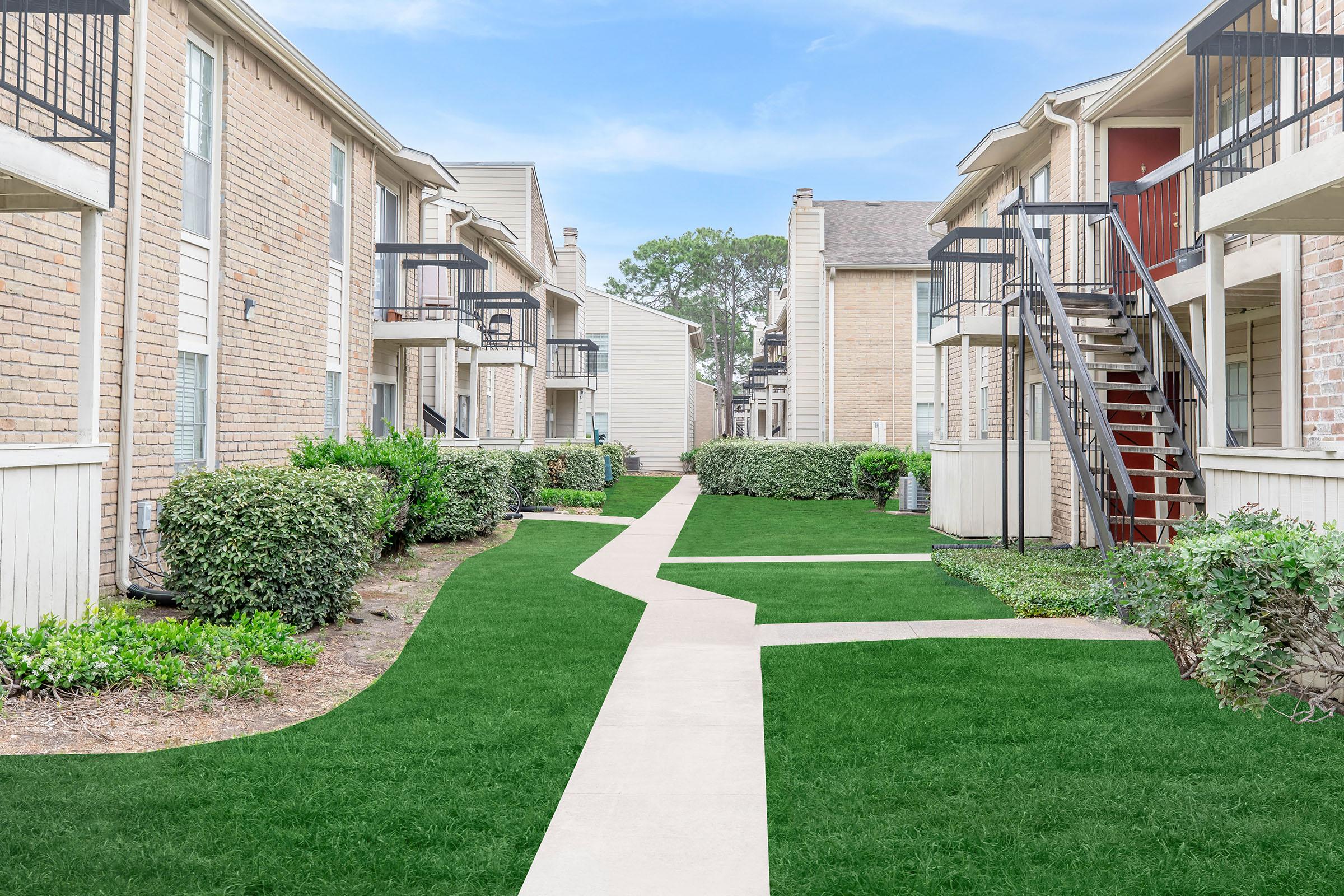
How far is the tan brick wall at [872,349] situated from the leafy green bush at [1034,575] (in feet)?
53.4

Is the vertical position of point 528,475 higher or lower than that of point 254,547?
higher

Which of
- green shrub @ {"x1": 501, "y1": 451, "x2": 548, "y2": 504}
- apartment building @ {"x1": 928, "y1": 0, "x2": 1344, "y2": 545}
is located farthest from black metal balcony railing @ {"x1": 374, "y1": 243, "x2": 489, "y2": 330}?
apartment building @ {"x1": 928, "y1": 0, "x2": 1344, "y2": 545}

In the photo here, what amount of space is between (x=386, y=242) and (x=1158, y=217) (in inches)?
451

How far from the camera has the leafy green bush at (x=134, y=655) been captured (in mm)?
5262

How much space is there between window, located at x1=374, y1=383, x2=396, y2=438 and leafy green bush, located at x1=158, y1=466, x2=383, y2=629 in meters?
8.37

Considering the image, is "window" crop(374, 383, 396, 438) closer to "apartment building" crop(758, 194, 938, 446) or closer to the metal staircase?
the metal staircase

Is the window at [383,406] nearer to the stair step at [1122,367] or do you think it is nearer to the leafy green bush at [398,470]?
the leafy green bush at [398,470]

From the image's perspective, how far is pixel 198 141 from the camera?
33.5ft

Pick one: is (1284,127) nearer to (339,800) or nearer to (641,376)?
(339,800)

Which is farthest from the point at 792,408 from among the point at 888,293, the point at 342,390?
the point at 342,390

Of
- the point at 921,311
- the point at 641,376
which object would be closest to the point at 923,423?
the point at 921,311

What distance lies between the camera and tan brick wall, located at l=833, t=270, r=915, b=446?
89.4 feet

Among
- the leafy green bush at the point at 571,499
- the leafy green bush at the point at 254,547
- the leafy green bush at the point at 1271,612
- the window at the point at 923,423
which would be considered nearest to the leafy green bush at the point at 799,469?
the window at the point at 923,423

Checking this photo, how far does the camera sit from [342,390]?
1392 cm
